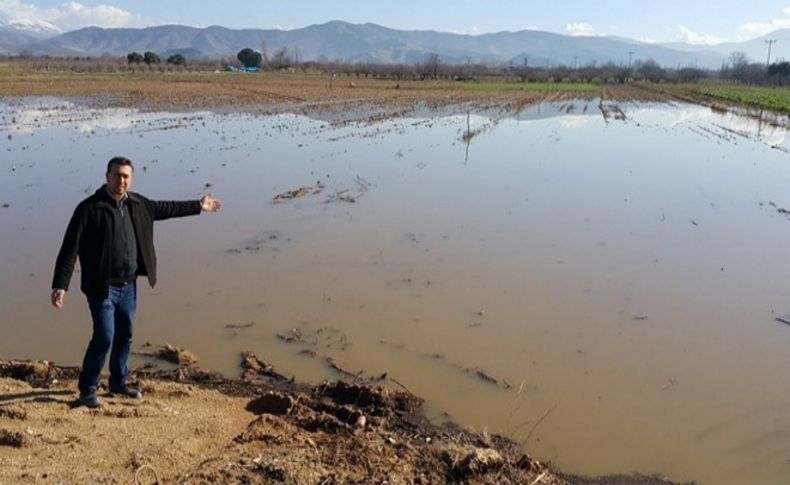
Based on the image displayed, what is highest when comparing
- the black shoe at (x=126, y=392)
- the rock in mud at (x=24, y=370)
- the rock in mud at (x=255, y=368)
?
the black shoe at (x=126, y=392)

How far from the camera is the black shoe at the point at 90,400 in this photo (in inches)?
179

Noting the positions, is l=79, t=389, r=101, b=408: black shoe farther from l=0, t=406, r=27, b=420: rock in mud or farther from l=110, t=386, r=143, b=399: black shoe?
l=0, t=406, r=27, b=420: rock in mud

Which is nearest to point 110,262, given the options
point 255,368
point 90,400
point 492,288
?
point 90,400

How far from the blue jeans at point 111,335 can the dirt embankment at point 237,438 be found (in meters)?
0.18

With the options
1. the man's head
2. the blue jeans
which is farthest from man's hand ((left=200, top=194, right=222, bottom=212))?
the blue jeans

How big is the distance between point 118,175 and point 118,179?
0.03 m

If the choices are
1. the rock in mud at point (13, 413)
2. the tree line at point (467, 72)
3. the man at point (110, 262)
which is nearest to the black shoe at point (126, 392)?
the man at point (110, 262)

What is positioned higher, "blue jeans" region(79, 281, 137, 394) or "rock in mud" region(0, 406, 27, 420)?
"blue jeans" region(79, 281, 137, 394)

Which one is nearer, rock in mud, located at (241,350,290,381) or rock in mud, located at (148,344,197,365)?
rock in mud, located at (241,350,290,381)

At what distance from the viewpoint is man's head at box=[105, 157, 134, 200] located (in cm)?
434

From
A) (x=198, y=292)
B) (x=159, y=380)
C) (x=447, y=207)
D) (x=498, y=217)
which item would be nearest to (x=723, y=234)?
(x=498, y=217)

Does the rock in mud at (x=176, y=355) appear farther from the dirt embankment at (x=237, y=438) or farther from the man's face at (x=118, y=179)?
the man's face at (x=118, y=179)

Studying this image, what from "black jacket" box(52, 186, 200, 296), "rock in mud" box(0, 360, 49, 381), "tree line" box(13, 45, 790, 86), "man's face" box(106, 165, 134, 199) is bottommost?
"rock in mud" box(0, 360, 49, 381)

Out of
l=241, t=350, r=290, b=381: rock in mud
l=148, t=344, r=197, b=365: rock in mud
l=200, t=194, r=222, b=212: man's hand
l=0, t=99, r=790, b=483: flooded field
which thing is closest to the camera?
l=200, t=194, r=222, b=212: man's hand
